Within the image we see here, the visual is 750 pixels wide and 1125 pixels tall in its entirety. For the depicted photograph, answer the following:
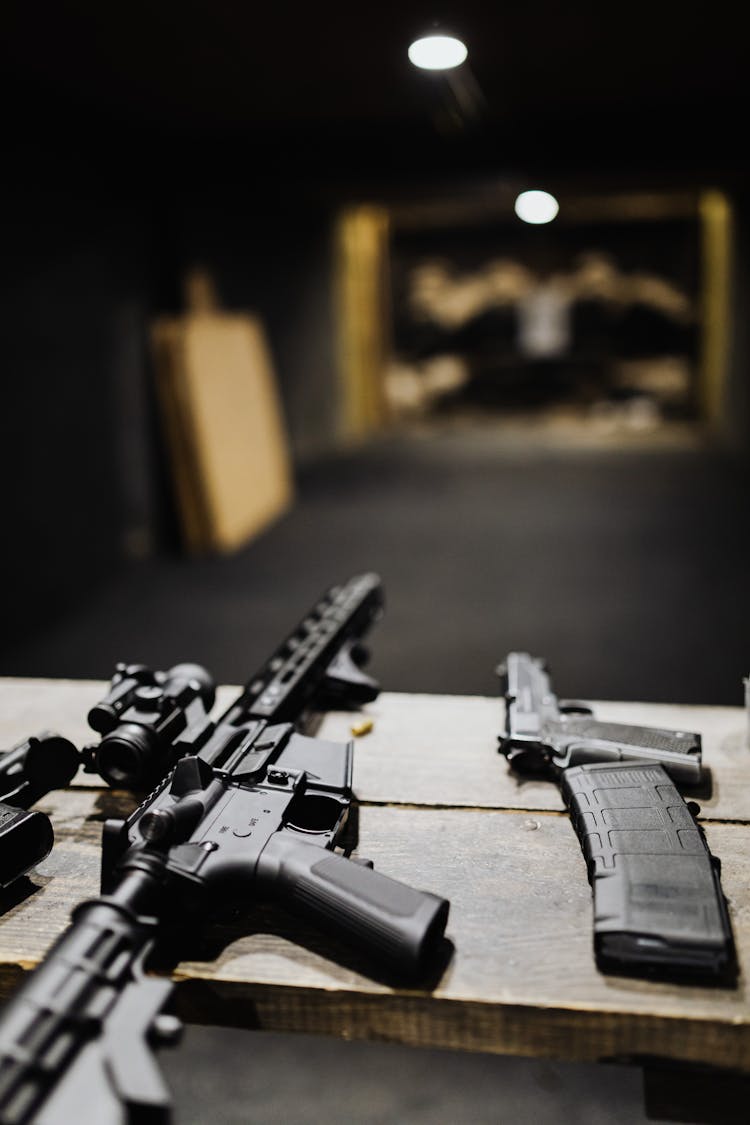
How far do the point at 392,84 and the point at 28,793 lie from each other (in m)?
3.52

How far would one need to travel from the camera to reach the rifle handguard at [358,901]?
99 centimetres

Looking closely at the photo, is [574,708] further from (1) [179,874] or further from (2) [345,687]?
(1) [179,874]

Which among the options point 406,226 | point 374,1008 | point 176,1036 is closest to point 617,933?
point 374,1008

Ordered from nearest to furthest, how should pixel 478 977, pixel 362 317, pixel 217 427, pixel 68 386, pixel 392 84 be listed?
pixel 478 977 < pixel 392 84 < pixel 68 386 < pixel 217 427 < pixel 362 317

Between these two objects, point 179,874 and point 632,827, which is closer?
point 179,874

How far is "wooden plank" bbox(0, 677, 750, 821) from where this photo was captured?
4.46ft

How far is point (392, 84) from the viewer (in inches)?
152

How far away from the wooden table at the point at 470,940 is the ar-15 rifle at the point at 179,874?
0.18ft

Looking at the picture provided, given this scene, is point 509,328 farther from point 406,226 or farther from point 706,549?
point 706,549

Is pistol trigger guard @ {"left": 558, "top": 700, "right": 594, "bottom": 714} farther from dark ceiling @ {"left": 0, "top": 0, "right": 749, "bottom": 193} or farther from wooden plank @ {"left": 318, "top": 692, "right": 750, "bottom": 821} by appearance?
dark ceiling @ {"left": 0, "top": 0, "right": 749, "bottom": 193}

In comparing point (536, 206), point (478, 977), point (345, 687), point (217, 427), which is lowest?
point (478, 977)

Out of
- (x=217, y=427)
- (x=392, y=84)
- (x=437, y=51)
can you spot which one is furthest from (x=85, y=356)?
(x=437, y=51)

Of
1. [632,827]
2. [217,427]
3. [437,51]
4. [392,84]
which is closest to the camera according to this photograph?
[632,827]

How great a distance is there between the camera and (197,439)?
4953mm
